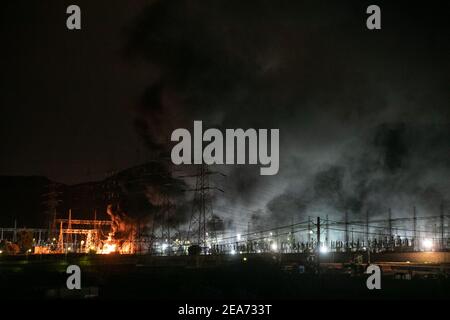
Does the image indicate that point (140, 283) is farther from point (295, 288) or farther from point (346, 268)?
point (346, 268)

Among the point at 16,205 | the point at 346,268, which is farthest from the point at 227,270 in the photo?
the point at 16,205

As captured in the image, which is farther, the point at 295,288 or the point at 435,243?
the point at 435,243

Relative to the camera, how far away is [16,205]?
94.4 m

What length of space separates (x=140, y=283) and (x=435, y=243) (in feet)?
151

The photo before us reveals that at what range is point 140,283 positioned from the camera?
32781mm

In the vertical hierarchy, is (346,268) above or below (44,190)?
below
